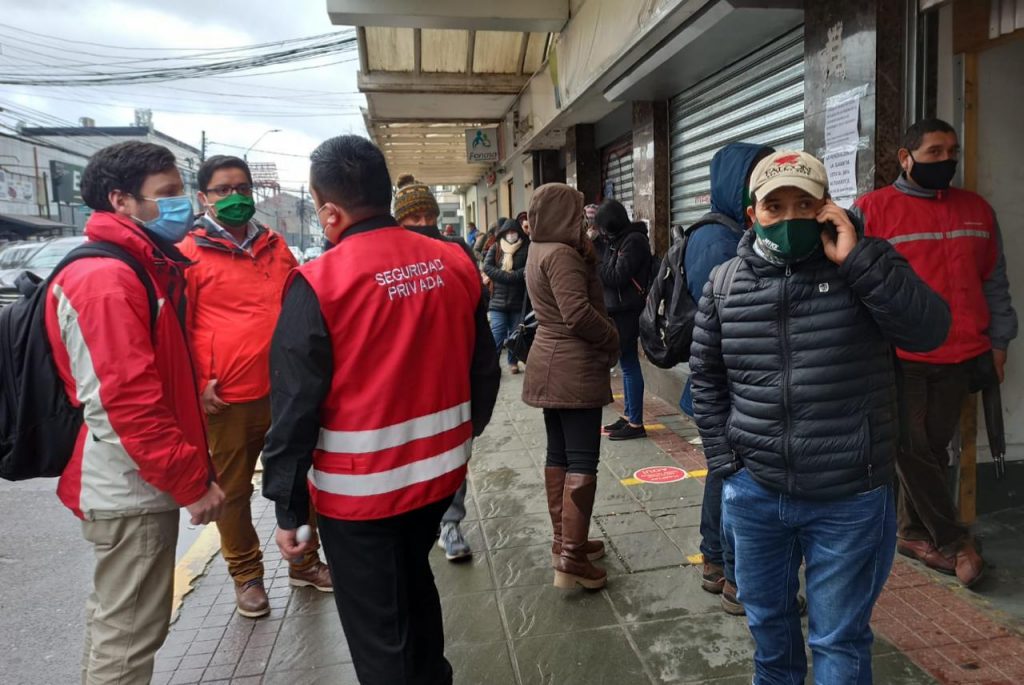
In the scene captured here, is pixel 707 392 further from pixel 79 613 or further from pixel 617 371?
pixel 617 371

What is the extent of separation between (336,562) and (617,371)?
6.51 m

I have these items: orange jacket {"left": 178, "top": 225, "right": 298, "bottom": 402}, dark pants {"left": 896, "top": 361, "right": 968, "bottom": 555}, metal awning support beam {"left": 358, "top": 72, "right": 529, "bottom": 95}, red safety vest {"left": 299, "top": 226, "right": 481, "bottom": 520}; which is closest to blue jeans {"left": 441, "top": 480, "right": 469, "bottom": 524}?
orange jacket {"left": 178, "top": 225, "right": 298, "bottom": 402}

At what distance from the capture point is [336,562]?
6.66ft

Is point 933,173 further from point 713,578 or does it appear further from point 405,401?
point 405,401

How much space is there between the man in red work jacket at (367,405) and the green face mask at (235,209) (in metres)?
1.26

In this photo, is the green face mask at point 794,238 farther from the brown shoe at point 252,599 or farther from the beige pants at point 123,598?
the brown shoe at point 252,599

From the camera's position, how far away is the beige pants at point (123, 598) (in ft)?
7.05

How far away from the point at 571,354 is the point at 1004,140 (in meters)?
2.51

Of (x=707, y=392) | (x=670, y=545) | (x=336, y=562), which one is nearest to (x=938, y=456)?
(x=670, y=545)

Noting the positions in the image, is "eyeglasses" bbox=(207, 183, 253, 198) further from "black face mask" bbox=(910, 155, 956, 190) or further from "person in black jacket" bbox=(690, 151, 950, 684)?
"black face mask" bbox=(910, 155, 956, 190)

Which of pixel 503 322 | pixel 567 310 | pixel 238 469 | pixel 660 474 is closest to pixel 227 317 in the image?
pixel 238 469

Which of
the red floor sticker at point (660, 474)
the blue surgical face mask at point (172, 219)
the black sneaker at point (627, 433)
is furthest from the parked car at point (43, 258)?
the blue surgical face mask at point (172, 219)

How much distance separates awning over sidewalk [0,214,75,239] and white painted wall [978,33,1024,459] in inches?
1361

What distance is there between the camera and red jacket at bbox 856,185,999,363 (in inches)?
125
